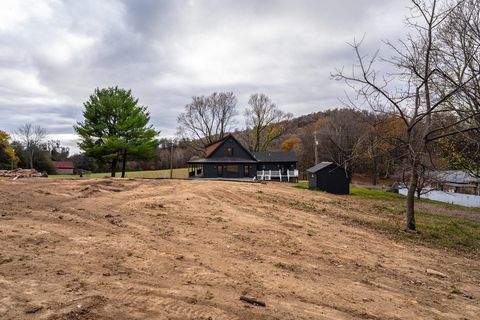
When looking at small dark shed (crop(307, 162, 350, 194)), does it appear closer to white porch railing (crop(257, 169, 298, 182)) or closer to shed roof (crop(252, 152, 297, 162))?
white porch railing (crop(257, 169, 298, 182))

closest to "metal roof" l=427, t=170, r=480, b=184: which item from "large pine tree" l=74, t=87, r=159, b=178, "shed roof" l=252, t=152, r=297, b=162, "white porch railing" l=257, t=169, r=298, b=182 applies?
"white porch railing" l=257, t=169, r=298, b=182

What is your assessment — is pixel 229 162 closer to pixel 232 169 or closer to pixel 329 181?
pixel 232 169

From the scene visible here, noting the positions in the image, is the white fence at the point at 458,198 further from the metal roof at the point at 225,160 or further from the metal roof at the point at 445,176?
the metal roof at the point at 225,160

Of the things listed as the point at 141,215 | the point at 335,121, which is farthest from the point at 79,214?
the point at 335,121

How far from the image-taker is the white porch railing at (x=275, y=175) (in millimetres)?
44281

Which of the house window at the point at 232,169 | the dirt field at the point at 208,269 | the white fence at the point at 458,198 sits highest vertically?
A: the house window at the point at 232,169

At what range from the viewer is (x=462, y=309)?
18.5 feet

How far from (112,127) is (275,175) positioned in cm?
2069

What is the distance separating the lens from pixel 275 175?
45.4 metres

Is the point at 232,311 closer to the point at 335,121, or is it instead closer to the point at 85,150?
the point at 85,150

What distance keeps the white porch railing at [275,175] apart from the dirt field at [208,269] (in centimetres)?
3197

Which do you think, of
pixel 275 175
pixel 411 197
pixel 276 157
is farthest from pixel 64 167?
pixel 411 197

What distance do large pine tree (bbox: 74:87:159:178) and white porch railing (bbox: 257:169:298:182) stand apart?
1480cm

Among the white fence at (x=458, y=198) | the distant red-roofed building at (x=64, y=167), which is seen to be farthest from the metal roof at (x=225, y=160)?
the distant red-roofed building at (x=64, y=167)
